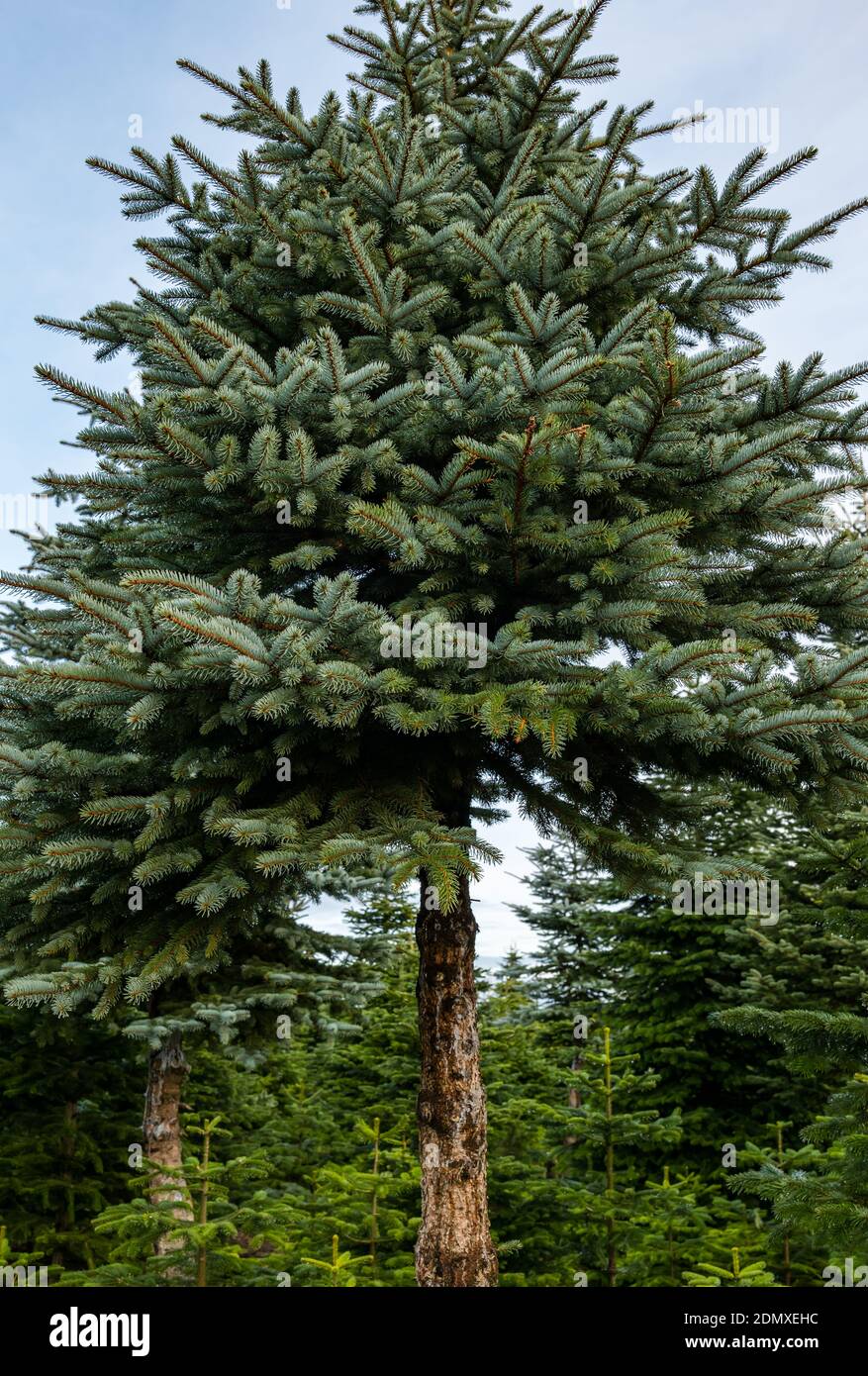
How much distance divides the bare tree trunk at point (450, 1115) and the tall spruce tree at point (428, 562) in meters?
0.02

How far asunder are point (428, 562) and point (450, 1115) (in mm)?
3020

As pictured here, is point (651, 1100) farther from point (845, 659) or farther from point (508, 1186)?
point (845, 659)

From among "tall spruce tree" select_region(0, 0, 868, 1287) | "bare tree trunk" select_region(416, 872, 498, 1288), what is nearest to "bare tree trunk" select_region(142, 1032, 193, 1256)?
"tall spruce tree" select_region(0, 0, 868, 1287)

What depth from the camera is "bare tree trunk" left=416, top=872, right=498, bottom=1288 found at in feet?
15.5

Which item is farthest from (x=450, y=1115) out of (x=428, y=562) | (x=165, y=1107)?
(x=165, y=1107)

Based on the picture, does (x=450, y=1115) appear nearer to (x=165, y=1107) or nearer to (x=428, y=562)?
(x=428, y=562)

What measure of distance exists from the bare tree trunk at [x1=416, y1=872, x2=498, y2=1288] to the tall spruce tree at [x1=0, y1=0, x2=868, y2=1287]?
19 millimetres

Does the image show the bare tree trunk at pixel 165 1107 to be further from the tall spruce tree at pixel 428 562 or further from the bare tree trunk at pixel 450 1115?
the bare tree trunk at pixel 450 1115

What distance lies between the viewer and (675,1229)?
561 cm

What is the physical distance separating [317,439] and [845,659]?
116 inches

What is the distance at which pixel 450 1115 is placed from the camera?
16.0 ft

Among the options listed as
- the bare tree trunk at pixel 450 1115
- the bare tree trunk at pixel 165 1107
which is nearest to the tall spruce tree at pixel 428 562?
the bare tree trunk at pixel 450 1115

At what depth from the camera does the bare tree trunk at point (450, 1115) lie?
4.71 meters

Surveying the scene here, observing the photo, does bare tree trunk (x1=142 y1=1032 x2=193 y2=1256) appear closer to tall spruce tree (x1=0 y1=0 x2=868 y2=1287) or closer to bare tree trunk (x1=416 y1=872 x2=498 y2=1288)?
tall spruce tree (x1=0 y1=0 x2=868 y2=1287)
